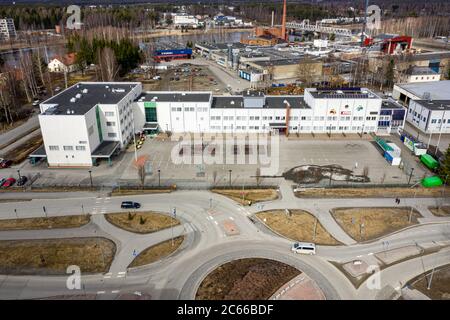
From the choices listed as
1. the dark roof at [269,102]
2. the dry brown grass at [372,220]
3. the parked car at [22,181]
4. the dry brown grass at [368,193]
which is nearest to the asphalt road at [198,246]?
the dry brown grass at [372,220]

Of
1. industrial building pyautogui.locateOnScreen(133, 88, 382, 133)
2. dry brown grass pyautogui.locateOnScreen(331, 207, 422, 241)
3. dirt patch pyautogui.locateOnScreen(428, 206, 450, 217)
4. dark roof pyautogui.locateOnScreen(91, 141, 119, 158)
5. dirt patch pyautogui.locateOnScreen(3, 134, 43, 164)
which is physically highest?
industrial building pyautogui.locateOnScreen(133, 88, 382, 133)

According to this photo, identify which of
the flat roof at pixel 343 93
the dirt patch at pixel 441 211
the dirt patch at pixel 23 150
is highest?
the flat roof at pixel 343 93

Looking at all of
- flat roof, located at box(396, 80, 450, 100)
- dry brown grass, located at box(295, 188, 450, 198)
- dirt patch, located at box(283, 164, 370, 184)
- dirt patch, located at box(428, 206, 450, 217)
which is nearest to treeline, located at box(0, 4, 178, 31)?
flat roof, located at box(396, 80, 450, 100)

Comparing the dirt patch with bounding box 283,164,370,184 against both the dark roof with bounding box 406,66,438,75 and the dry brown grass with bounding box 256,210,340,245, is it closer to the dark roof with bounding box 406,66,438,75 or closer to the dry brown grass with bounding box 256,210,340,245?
the dry brown grass with bounding box 256,210,340,245

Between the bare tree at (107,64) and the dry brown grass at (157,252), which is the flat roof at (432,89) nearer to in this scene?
the dry brown grass at (157,252)

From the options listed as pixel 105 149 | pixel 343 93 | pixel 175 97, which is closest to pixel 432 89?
pixel 343 93
